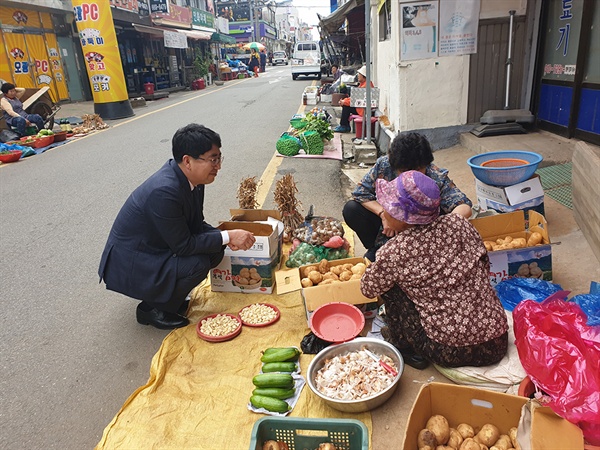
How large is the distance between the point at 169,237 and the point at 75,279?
5.47 ft

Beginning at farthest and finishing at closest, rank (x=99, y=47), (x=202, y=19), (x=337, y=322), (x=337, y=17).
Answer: (x=202, y=19) < (x=337, y=17) < (x=99, y=47) < (x=337, y=322)

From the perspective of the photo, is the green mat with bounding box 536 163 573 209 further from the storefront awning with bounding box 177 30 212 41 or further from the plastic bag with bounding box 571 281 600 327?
the storefront awning with bounding box 177 30 212 41

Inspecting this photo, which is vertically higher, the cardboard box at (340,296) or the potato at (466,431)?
the cardboard box at (340,296)

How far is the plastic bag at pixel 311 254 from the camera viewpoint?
3.98m

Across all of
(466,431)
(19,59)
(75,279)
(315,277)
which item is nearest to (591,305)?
(466,431)

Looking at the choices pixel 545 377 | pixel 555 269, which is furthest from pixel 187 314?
pixel 555 269

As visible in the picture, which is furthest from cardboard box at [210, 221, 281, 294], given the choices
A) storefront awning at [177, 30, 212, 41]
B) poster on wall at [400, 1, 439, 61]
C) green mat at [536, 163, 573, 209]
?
storefront awning at [177, 30, 212, 41]

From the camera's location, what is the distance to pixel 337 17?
60.8ft

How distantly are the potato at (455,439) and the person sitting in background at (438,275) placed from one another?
47 centimetres

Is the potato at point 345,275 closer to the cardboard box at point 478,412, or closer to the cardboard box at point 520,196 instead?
the cardboard box at point 478,412

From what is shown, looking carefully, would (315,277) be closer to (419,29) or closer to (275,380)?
(275,380)

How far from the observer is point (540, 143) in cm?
628

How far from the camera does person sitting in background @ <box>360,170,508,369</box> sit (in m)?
2.25

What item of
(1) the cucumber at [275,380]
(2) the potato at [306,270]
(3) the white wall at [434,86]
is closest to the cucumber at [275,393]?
(1) the cucumber at [275,380]
